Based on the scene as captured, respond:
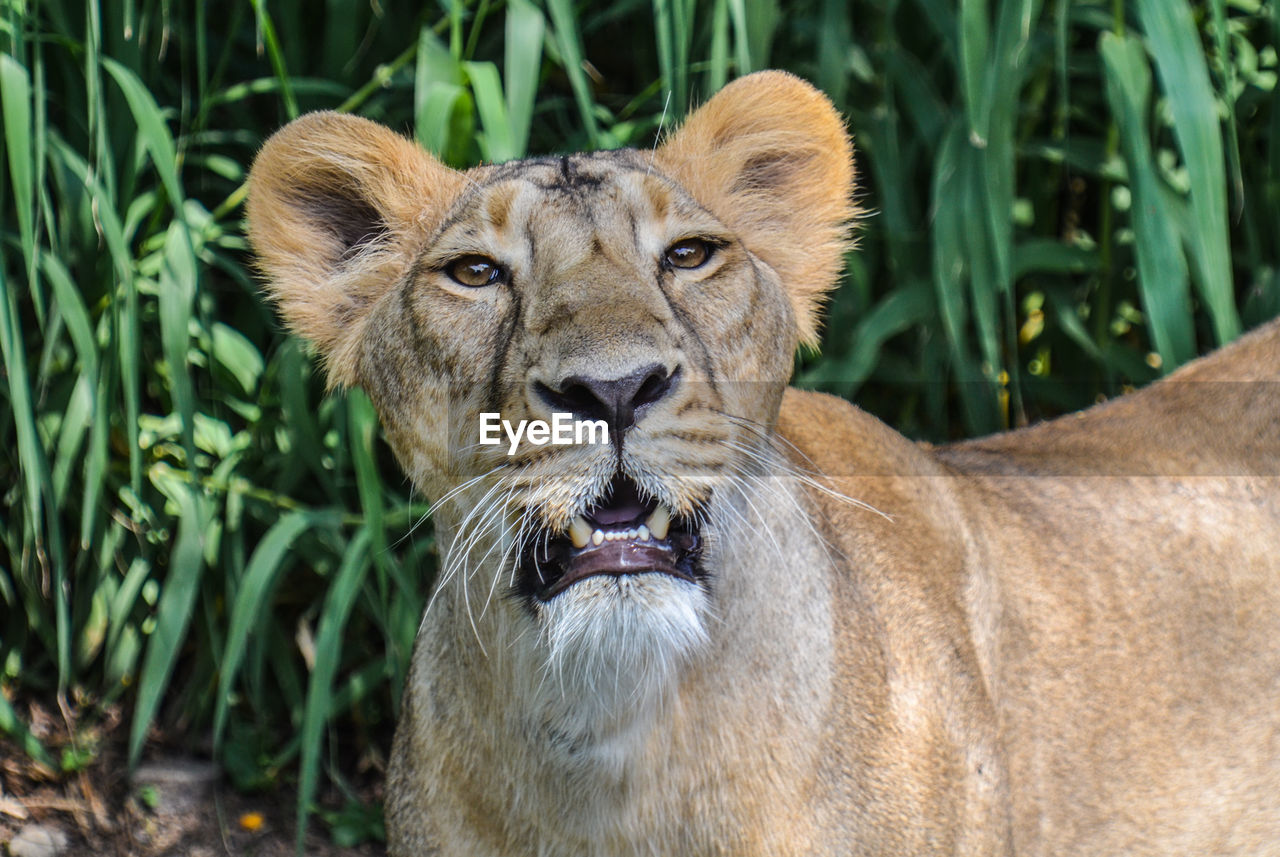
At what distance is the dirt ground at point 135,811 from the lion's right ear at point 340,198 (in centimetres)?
147

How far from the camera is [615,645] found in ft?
6.04

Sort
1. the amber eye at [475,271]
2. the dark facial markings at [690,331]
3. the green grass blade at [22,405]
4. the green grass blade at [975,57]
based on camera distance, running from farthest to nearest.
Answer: the green grass blade at [22,405], the green grass blade at [975,57], the amber eye at [475,271], the dark facial markings at [690,331]

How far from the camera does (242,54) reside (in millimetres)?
3873

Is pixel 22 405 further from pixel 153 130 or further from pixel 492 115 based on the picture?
pixel 492 115

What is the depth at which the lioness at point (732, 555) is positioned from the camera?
186cm

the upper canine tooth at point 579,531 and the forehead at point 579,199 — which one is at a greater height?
the forehead at point 579,199

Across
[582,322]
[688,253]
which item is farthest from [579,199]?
[582,322]

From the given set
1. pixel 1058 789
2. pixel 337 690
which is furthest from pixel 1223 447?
pixel 337 690

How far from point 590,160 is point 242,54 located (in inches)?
80.5

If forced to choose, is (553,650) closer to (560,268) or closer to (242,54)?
(560,268)

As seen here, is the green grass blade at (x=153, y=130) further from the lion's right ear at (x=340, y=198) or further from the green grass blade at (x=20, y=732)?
the green grass blade at (x=20, y=732)

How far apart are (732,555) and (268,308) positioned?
1.90m

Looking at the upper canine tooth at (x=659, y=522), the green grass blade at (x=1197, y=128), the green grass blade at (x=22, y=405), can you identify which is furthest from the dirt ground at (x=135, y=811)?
the green grass blade at (x=1197, y=128)

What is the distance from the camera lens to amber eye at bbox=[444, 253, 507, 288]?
2.07 m
